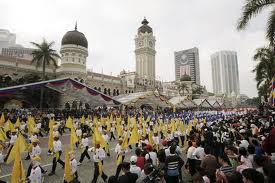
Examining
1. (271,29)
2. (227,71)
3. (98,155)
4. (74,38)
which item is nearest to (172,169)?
(98,155)

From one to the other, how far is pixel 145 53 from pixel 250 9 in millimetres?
61850

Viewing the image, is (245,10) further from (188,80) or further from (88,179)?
(188,80)

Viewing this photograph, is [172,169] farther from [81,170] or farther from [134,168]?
[81,170]

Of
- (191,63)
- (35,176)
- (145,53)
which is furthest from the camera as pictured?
(191,63)

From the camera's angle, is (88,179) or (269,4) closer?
(88,179)

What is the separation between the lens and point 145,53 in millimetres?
73375

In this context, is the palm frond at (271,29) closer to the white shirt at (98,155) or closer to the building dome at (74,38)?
the white shirt at (98,155)

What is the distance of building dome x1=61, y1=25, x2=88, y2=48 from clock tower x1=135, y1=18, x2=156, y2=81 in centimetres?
2610

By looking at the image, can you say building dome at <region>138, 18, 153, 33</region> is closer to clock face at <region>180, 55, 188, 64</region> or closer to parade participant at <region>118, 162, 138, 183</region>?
clock face at <region>180, 55, 188, 64</region>

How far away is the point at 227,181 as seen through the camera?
3.93 metres

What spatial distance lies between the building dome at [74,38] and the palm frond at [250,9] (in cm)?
3799

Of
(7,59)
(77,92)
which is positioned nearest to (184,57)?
(7,59)

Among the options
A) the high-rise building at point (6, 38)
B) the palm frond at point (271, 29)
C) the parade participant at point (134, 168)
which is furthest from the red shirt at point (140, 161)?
the high-rise building at point (6, 38)

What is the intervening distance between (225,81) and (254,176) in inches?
6333
